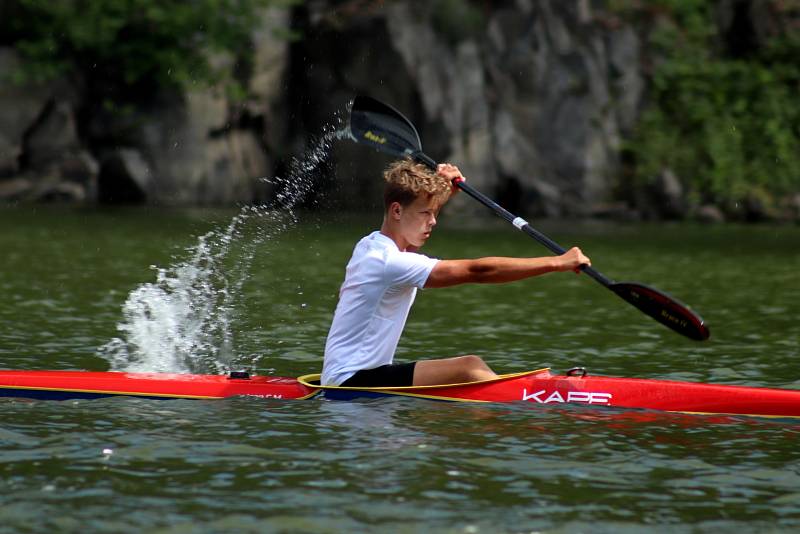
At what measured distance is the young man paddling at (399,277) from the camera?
25.2 ft

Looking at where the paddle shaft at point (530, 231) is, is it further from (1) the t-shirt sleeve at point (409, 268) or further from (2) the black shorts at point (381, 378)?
(2) the black shorts at point (381, 378)

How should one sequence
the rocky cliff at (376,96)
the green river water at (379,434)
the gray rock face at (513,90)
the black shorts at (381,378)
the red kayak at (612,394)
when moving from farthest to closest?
the gray rock face at (513,90) < the rocky cliff at (376,96) < the red kayak at (612,394) < the black shorts at (381,378) < the green river water at (379,434)

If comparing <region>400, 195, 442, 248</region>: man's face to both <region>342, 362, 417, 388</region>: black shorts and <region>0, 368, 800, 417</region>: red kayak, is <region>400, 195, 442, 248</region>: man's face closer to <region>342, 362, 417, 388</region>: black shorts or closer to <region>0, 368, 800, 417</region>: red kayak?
<region>342, 362, 417, 388</region>: black shorts

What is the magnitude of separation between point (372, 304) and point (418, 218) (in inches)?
23.1

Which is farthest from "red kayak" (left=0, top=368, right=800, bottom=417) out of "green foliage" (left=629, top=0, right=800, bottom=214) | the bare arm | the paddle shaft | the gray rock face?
"green foliage" (left=629, top=0, right=800, bottom=214)

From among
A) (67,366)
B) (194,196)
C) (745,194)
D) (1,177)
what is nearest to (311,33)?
(194,196)

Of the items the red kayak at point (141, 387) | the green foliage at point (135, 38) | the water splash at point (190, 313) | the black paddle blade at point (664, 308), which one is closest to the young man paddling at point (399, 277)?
the red kayak at point (141, 387)

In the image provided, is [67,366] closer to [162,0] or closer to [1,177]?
[1,177]

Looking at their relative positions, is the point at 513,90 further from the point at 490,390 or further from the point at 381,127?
the point at 490,390

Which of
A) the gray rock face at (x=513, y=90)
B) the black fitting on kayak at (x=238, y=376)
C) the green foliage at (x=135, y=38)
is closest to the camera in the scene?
the black fitting on kayak at (x=238, y=376)

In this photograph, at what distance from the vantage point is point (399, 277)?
25.3ft

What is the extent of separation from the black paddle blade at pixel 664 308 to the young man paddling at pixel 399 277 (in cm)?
94

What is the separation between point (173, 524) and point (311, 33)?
31731 millimetres

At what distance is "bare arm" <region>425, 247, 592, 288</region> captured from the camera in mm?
7648
